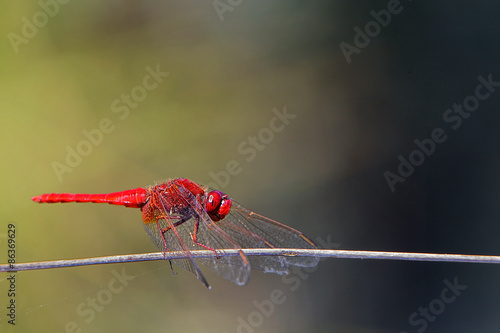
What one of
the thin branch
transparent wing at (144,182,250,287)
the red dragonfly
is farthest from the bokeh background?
the thin branch

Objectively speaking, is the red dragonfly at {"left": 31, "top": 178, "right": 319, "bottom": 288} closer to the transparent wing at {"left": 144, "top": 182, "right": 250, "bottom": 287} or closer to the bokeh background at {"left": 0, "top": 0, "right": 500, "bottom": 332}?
the transparent wing at {"left": 144, "top": 182, "right": 250, "bottom": 287}

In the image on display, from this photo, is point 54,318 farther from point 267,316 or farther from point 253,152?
point 253,152

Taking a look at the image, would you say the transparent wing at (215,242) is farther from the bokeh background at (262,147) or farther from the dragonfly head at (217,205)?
the bokeh background at (262,147)

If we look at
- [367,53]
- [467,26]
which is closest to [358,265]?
[367,53]

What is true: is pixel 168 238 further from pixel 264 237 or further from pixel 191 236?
pixel 264 237

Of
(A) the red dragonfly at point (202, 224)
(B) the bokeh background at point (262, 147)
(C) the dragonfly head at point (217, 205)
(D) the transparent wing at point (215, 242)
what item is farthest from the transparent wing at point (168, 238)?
(B) the bokeh background at point (262, 147)
